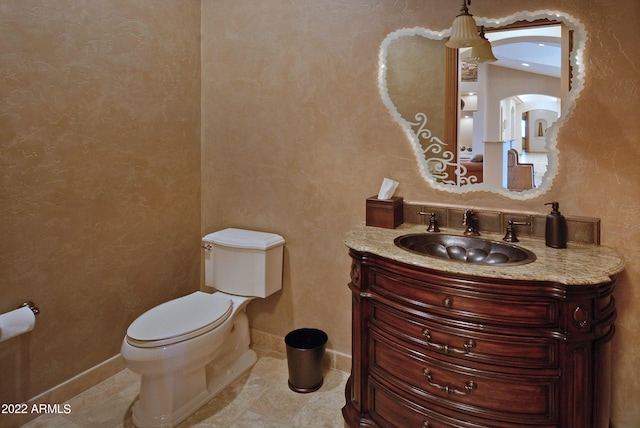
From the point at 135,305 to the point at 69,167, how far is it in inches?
35.7

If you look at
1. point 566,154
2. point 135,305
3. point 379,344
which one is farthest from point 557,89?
point 135,305

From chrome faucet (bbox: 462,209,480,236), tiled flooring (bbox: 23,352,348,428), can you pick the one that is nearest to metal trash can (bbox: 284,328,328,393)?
tiled flooring (bbox: 23,352,348,428)

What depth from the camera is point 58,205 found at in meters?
2.03

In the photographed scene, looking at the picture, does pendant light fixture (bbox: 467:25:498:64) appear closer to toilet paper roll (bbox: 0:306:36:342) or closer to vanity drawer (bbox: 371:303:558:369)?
vanity drawer (bbox: 371:303:558:369)

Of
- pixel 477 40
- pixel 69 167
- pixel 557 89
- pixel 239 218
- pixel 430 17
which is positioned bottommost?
pixel 239 218

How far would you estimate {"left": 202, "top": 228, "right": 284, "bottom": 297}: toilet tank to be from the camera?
2420mm

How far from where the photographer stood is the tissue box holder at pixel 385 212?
2057 millimetres

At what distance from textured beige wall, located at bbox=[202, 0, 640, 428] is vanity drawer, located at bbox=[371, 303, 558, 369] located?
0.69 metres

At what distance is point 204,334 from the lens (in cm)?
196

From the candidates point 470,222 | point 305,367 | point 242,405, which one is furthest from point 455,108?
point 242,405

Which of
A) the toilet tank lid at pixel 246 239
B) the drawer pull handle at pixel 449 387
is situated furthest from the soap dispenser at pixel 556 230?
the toilet tank lid at pixel 246 239

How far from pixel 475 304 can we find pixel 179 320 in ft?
4.53

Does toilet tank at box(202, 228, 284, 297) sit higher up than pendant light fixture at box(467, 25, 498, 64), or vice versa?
pendant light fixture at box(467, 25, 498, 64)

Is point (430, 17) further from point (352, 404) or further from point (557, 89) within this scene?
point (352, 404)
